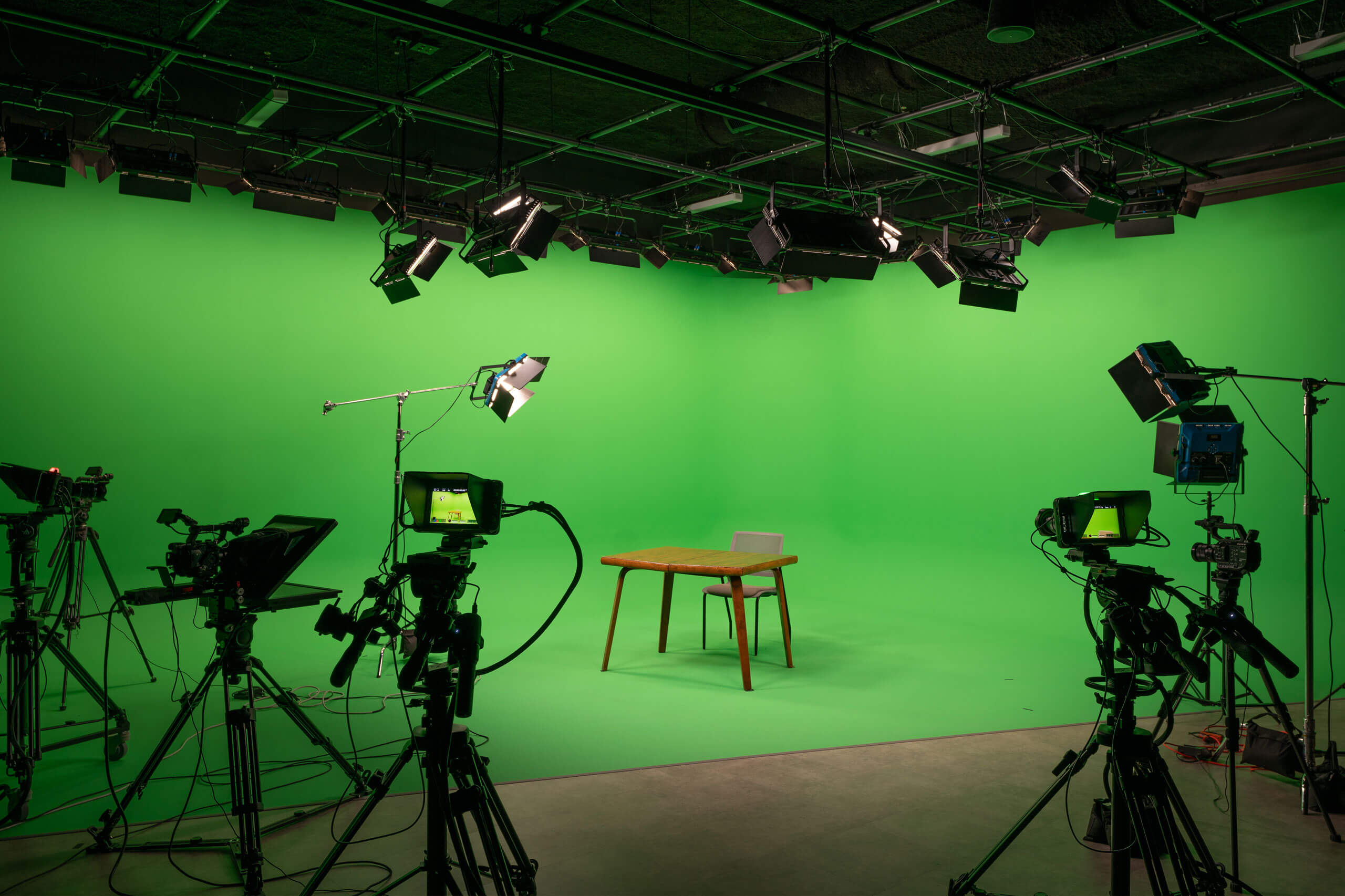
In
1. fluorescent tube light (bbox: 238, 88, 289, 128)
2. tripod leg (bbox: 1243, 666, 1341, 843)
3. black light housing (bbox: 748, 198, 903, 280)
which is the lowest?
tripod leg (bbox: 1243, 666, 1341, 843)

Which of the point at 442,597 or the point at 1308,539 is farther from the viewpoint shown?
the point at 1308,539

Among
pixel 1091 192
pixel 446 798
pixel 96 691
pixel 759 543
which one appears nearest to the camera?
pixel 446 798

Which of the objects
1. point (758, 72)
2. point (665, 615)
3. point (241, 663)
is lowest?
point (665, 615)

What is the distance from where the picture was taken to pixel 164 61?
4.84 metres

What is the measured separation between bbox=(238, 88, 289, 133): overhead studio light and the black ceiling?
0.09m

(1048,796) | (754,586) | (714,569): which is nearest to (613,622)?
(714,569)

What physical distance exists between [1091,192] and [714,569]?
3353mm

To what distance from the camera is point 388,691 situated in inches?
204

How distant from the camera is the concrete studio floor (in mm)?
2898

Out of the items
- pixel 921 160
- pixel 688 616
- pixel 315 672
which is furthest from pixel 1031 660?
pixel 315 672

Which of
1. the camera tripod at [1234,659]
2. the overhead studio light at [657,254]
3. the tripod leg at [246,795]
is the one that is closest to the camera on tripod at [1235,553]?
the camera tripod at [1234,659]

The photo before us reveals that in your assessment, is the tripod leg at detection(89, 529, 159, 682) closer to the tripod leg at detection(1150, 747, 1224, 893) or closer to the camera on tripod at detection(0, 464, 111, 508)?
the camera on tripod at detection(0, 464, 111, 508)

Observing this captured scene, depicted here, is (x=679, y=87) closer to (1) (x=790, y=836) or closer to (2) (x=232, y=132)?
(1) (x=790, y=836)

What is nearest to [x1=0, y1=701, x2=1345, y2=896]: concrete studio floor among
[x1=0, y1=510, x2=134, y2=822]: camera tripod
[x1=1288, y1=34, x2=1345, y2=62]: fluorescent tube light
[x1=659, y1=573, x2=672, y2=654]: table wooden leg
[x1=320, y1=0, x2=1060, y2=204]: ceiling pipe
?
[x1=0, y1=510, x2=134, y2=822]: camera tripod
